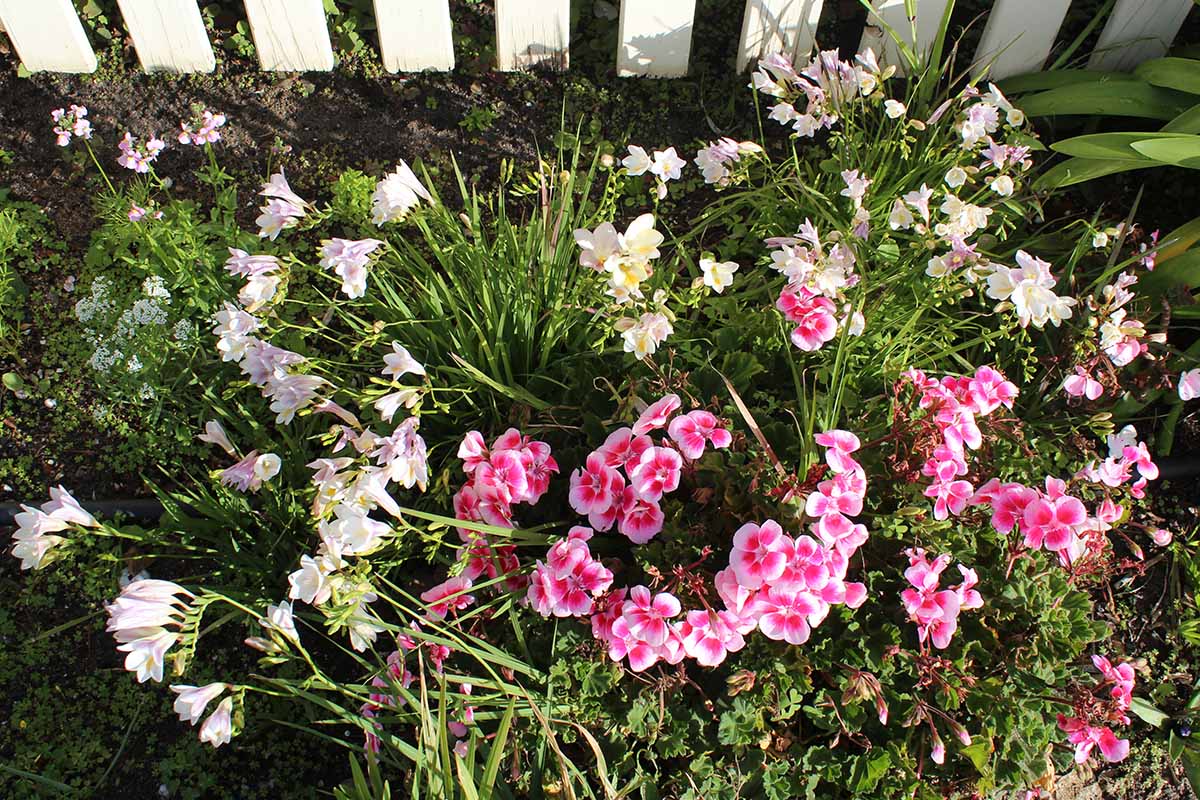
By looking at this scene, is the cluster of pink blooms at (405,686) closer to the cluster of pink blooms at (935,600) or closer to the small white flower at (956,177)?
the cluster of pink blooms at (935,600)

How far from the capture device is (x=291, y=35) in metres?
2.70

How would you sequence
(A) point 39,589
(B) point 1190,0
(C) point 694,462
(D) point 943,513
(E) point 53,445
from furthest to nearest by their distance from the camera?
(B) point 1190,0 → (E) point 53,445 → (A) point 39,589 → (C) point 694,462 → (D) point 943,513

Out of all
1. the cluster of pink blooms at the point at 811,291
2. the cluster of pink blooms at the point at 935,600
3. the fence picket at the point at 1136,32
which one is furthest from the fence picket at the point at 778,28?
the cluster of pink blooms at the point at 935,600

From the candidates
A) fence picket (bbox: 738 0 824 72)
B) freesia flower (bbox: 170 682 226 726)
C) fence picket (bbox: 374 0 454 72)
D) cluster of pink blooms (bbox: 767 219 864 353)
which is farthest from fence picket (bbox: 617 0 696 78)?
freesia flower (bbox: 170 682 226 726)

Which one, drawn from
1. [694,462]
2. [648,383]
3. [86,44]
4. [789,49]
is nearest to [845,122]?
[789,49]

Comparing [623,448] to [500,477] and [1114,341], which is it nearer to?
[500,477]

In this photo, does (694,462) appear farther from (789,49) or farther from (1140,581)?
(789,49)

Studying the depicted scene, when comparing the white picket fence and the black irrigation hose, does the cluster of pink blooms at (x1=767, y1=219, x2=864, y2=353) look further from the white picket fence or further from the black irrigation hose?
the black irrigation hose

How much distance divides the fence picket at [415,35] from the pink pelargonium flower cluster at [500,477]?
1.45 metres

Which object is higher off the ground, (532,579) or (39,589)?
(532,579)

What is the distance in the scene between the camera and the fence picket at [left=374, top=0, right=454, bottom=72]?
264 centimetres

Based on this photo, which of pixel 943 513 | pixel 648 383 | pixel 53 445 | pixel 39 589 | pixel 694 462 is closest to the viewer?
pixel 943 513

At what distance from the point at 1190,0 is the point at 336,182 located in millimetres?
2380

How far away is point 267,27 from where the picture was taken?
→ 8.75ft
